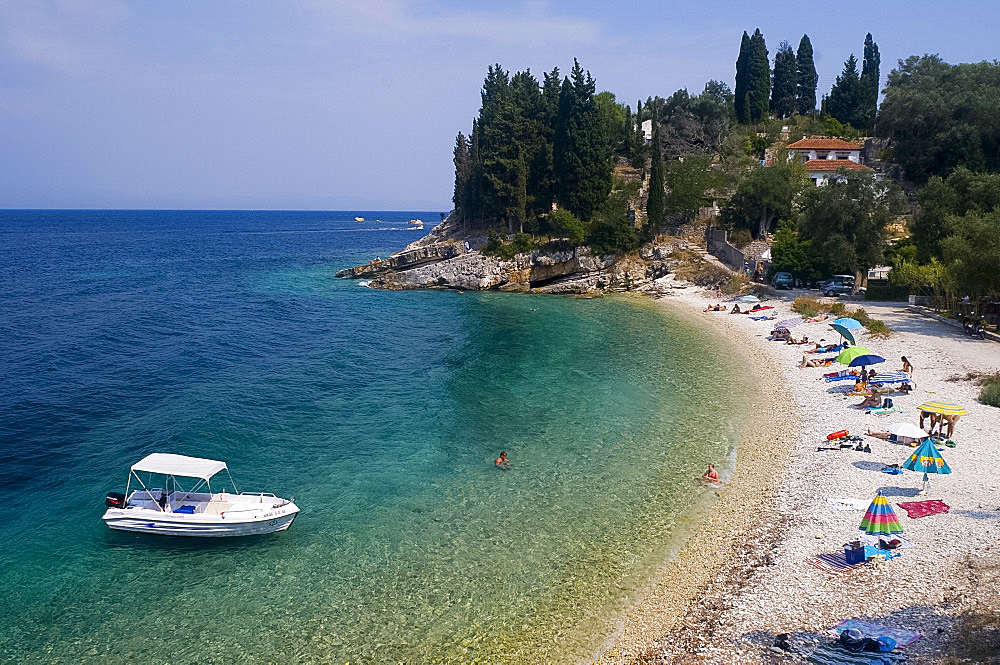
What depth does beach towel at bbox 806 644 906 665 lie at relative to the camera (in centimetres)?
1304

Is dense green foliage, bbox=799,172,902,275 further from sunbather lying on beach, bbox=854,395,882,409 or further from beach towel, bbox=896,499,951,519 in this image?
beach towel, bbox=896,499,951,519

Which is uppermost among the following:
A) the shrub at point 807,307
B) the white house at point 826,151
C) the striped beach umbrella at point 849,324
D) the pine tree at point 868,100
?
the pine tree at point 868,100

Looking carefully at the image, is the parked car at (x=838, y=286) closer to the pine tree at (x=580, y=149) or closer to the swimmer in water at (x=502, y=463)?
the pine tree at (x=580, y=149)

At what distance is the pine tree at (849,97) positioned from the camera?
99125 mm

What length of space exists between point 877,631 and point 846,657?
1.20 meters

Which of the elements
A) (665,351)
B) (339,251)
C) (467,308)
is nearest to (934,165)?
(665,351)

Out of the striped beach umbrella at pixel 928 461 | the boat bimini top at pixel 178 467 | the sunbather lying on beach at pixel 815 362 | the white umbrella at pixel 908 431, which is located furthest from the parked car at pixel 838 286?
the boat bimini top at pixel 178 467

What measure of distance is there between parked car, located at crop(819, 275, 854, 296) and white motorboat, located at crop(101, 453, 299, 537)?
48435 millimetres

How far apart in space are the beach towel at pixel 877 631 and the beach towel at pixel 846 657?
409 mm

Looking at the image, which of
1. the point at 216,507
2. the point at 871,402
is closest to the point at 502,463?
the point at 216,507

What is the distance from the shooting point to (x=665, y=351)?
1682 inches

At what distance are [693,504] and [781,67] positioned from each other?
108 metres

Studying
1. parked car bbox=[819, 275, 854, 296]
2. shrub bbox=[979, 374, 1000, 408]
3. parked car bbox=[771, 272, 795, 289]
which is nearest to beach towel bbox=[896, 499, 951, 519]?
shrub bbox=[979, 374, 1000, 408]

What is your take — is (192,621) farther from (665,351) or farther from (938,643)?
(665,351)
